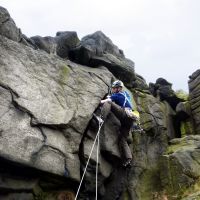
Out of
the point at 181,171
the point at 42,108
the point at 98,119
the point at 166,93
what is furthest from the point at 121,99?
the point at 166,93

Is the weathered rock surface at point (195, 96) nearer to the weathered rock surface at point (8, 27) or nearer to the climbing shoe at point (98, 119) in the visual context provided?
the climbing shoe at point (98, 119)

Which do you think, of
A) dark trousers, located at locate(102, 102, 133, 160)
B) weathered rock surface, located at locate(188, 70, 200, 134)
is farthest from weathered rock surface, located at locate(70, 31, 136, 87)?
dark trousers, located at locate(102, 102, 133, 160)

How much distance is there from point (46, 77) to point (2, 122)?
149 inches

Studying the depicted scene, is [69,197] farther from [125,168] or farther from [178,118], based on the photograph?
[178,118]

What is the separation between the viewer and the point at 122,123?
18594 millimetres

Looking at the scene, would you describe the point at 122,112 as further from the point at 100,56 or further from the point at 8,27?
the point at 100,56

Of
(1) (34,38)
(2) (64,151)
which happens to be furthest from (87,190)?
(1) (34,38)

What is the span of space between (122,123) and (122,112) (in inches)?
31.6

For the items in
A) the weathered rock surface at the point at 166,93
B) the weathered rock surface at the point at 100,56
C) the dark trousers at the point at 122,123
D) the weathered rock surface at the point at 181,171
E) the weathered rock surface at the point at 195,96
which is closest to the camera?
the dark trousers at the point at 122,123

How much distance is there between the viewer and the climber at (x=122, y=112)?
17828 mm

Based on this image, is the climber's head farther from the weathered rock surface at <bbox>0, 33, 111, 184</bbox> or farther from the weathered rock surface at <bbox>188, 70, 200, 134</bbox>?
the weathered rock surface at <bbox>188, 70, 200, 134</bbox>

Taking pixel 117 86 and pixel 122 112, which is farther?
pixel 117 86

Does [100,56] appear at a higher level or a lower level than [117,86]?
higher

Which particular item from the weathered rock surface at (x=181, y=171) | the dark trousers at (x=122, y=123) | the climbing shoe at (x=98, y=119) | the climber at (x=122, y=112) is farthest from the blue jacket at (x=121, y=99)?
the weathered rock surface at (x=181, y=171)
